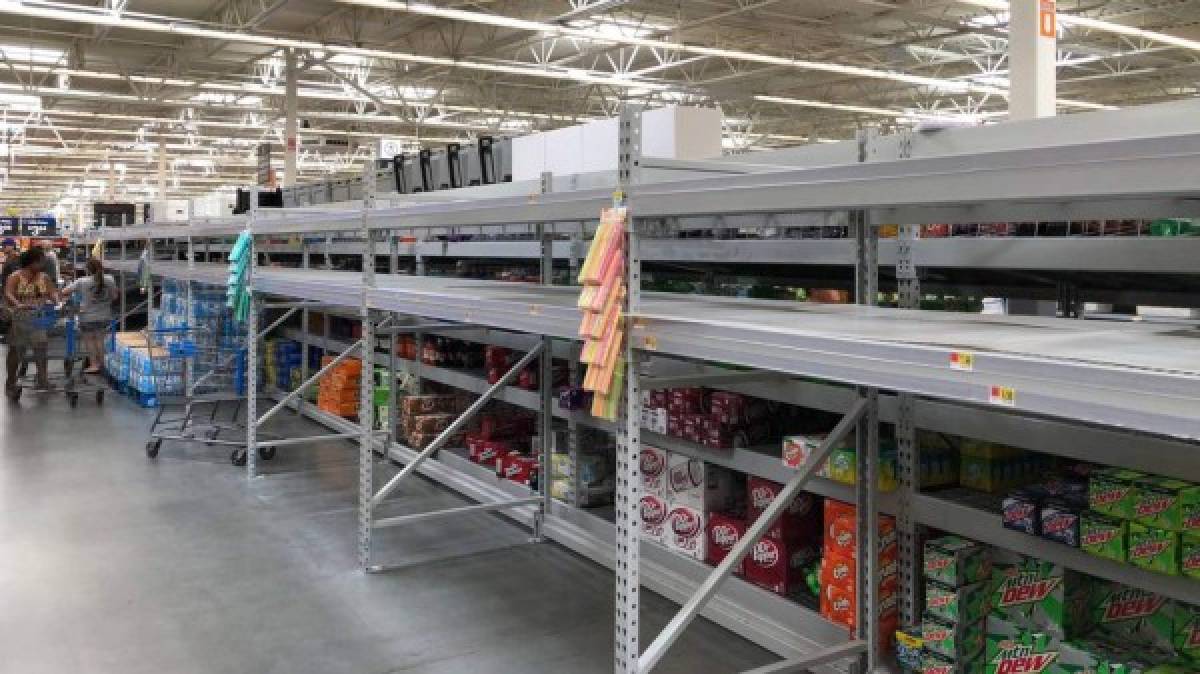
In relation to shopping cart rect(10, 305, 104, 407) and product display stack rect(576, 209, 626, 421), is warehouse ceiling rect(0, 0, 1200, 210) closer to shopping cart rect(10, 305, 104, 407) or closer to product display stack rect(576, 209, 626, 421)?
shopping cart rect(10, 305, 104, 407)

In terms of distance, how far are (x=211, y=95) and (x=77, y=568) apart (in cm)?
1603

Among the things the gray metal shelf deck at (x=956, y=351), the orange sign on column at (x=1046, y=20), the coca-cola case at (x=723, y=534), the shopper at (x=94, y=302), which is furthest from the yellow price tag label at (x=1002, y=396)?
the shopper at (x=94, y=302)

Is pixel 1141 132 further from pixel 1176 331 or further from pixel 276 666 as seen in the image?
pixel 276 666

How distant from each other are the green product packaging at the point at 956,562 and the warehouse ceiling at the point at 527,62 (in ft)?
26.6

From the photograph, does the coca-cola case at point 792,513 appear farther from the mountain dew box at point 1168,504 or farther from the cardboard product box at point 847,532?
the mountain dew box at point 1168,504

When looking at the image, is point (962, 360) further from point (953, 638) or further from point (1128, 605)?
point (1128, 605)

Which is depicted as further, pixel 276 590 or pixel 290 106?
pixel 290 106

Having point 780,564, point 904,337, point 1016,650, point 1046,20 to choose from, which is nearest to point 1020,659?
point 1016,650

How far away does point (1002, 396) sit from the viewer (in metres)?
1.72

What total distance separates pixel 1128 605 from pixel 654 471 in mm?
2236

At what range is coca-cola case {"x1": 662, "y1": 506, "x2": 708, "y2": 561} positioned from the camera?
4438mm

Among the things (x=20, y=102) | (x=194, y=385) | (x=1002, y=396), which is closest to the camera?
(x=1002, y=396)

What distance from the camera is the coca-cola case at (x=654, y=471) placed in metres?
4.68

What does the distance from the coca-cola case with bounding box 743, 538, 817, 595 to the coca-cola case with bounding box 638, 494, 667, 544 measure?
2.08 ft
